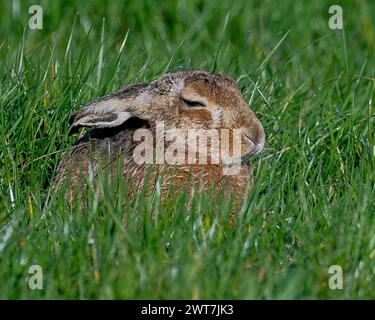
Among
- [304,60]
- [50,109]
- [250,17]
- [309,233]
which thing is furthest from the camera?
[250,17]

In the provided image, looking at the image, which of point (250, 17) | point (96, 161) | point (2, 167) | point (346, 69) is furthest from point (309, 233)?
point (250, 17)

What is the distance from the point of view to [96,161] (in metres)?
5.62

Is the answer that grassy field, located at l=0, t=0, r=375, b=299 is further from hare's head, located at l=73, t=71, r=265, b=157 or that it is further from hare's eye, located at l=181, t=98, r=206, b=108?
hare's eye, located at l=181, t=98, r=206, b=108

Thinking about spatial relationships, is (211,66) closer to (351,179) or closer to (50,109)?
(50,109)

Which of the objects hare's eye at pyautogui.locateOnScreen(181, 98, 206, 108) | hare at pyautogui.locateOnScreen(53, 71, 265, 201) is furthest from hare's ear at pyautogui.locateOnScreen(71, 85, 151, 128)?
hare's eye at pyautogui.locateOnScreen(181, 98, 206, 108)

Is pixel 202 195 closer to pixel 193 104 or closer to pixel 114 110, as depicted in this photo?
pixel 193 104

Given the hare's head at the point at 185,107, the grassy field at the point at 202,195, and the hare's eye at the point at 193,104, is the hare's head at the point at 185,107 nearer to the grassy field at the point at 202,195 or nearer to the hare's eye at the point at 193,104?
the hare's eye at the point at 193,104

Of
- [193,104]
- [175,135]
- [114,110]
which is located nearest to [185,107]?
[193,104]

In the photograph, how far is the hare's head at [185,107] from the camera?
5.42 metres

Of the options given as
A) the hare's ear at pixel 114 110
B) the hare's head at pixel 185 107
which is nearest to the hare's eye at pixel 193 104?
the hare's head at pixel 185 107

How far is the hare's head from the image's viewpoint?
17.8 ft

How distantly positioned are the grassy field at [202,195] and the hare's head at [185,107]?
285 mm

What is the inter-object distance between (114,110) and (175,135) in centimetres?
37
